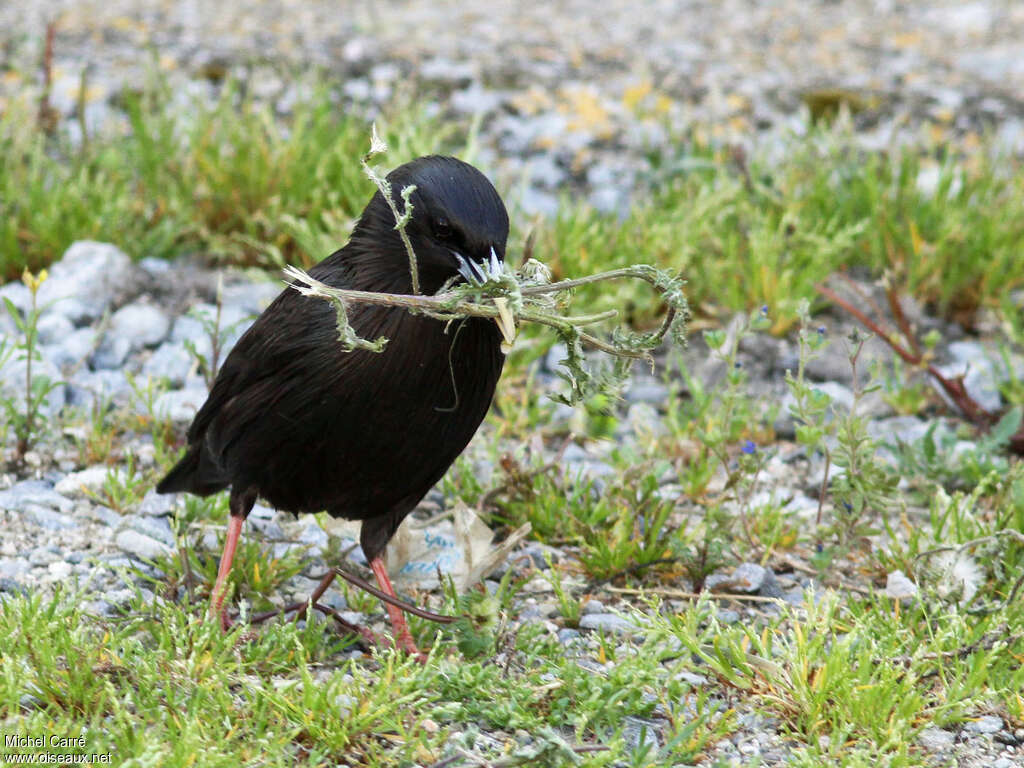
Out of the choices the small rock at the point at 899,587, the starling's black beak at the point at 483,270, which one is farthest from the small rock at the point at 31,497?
the small rock at the point at 899,587

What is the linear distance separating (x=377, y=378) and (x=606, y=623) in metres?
1.03

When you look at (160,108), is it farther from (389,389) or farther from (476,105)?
(389,389)

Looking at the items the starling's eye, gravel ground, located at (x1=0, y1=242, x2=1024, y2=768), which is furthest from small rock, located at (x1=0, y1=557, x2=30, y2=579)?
the starling's eye

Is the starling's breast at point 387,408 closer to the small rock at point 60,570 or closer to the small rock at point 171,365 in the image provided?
the small rock at point 60,570

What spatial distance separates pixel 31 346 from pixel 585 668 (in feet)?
6.43

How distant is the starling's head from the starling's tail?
98cm

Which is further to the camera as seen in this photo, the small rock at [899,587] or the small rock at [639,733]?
the small rock at [899,587]

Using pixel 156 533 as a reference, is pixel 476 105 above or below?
above

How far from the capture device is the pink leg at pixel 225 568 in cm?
353

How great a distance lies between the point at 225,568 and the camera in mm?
3699

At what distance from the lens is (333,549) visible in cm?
399

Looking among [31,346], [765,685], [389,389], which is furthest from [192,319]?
[765,685]

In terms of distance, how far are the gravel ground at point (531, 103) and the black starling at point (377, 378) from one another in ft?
1.65

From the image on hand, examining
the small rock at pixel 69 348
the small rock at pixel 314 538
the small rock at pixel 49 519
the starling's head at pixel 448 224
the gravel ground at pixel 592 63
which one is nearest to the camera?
the starling's head at pixel 448 224
